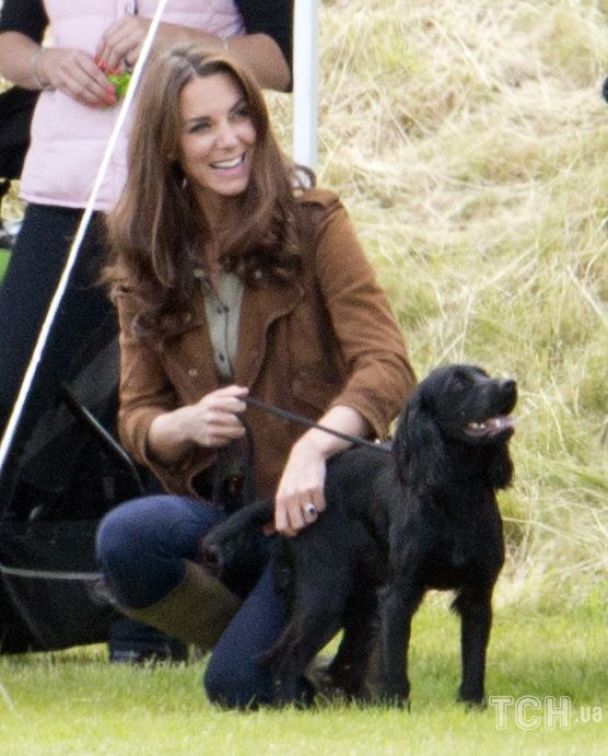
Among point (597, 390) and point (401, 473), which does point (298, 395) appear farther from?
point (597, 390)

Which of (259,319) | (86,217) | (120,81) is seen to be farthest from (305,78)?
(259,319)

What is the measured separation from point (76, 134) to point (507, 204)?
4102 mm

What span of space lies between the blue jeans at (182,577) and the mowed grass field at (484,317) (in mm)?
94

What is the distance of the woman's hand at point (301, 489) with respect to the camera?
4309 mm

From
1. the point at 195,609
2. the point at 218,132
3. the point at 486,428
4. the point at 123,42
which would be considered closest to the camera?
the point at 486,428

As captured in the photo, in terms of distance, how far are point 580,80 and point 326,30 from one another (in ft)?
4.46

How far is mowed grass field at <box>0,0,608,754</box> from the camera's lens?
4.27 meters

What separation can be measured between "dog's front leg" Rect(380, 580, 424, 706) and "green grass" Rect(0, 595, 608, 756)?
7 cm

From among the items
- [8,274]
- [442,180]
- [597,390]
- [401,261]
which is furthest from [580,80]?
[8,274]

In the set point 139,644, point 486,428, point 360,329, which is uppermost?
point 360,329

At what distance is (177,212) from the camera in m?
4.62

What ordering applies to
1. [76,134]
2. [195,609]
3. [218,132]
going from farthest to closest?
1. [76,134]
2. [195,609]
3. [218,132]

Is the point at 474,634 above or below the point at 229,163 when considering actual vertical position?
below

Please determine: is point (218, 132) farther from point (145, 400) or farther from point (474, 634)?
point (474, 634)
